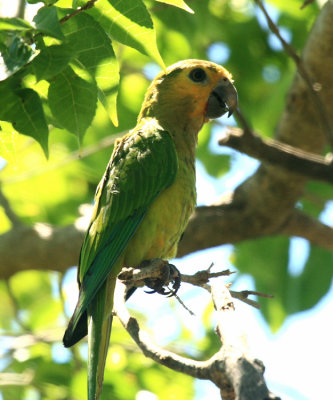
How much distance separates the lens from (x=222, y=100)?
458 centimetres

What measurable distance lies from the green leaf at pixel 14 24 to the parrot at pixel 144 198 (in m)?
1.60

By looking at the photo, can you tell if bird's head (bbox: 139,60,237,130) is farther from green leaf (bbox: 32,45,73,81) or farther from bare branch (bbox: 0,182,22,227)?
green leaf (bbox: 32,45,73,81)

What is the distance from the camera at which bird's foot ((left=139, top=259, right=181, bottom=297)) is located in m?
3.52

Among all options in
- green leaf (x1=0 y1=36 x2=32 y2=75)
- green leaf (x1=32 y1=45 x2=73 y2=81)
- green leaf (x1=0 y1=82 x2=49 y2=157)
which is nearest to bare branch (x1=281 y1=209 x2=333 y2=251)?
green leaf (x1=0 y1=82 x2=49 y2=157)

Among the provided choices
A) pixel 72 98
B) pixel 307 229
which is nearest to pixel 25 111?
pixel 72 98

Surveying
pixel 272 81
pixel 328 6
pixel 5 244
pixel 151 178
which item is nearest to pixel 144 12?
pixel 151 178

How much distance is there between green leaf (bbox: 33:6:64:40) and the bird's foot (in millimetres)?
1449

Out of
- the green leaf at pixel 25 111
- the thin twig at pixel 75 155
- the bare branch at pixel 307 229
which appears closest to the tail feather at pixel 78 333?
the green leaf at pixel 25 111

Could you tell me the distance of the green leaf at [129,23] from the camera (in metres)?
2.64

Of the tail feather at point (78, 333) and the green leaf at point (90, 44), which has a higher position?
the green leaf at point (90, 44)

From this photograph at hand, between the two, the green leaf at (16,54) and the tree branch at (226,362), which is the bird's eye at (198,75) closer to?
the tree branch at (226,362)

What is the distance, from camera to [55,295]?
662cm

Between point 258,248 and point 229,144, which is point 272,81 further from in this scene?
point 229,144

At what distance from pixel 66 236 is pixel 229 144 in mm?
1531
